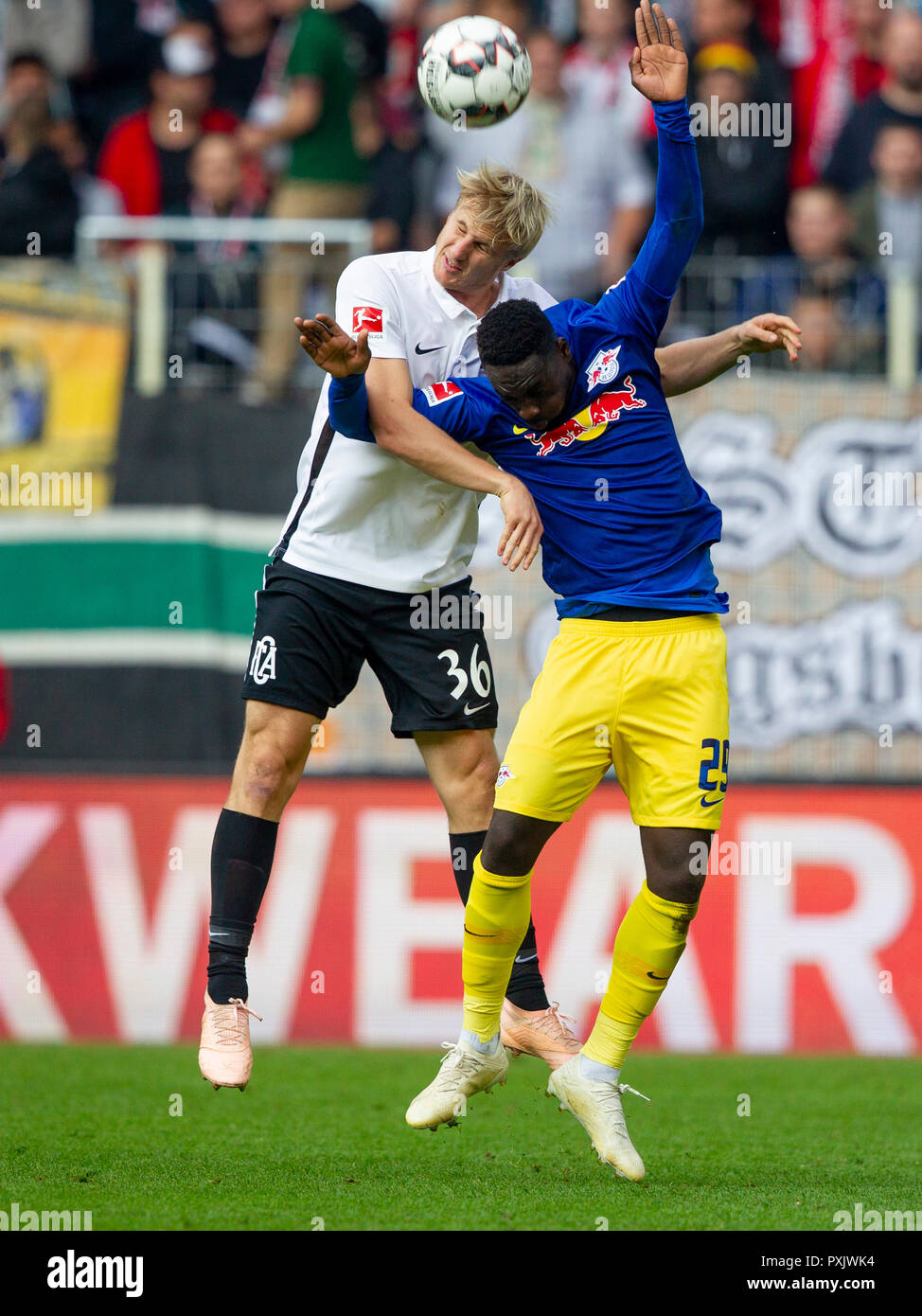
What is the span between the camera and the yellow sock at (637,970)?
5.07 meters

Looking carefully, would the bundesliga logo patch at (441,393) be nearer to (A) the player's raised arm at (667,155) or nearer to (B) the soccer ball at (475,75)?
(A) the player's raised arm at (667,155)

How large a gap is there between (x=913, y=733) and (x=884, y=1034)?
5.18 ft

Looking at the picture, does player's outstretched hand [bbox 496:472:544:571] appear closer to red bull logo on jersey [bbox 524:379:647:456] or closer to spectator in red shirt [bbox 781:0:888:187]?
red bull logo on jersey [bbox 524:379:647:456]

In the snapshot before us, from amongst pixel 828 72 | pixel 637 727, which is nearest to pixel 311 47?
pixel 828 72

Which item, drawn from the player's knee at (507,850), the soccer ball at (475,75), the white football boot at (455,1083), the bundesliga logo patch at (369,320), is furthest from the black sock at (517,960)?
the soccer ball at (475,75)

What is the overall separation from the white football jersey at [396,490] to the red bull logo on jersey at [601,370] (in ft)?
1.86

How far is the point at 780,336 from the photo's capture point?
5.16 metres

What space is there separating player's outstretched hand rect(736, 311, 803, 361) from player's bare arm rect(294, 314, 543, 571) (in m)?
0.87

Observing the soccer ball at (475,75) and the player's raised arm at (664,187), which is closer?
the player's raised arm at (664,187)

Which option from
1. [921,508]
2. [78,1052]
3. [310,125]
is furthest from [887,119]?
[78,1052]

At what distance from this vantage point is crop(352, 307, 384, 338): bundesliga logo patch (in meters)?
5.31

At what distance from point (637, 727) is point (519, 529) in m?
0.68

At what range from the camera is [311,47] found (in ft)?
31.8

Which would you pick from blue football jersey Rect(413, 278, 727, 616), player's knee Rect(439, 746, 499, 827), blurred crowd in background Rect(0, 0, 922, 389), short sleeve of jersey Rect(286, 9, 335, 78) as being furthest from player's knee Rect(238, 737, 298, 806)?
short sleeve of jersey Rect(286, 9, 335, 78)
